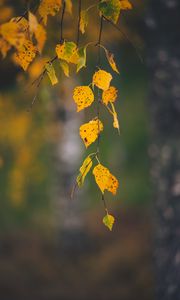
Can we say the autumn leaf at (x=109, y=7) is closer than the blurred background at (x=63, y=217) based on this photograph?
Yes

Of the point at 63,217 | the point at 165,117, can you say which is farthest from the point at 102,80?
the point at 63,217

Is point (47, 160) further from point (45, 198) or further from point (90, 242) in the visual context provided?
point (90, 242)

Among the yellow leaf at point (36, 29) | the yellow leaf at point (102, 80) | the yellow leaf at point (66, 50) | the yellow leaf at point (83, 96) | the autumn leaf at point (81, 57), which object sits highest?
the yellow leaf at point (36, 29)

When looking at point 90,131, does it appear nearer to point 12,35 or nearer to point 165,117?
point 12,35

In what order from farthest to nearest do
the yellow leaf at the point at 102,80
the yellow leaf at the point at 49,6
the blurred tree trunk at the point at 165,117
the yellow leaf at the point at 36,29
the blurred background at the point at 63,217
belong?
the blurred background at the point at 63,217, the blurred tree trunk at the point at 165,117, the yellow leaf at the point at 49,6, the yellow leaf at the point at 102,80, the yellow leaf at the point at 36,29

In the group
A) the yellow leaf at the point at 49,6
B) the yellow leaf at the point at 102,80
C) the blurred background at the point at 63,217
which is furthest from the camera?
the blurred background at the point at 63,217

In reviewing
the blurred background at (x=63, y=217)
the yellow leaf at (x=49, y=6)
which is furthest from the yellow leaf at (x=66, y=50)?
the blurred background at (x=63, y=217)

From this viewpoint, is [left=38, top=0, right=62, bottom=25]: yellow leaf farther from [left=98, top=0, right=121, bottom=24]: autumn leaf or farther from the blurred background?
the blurred background

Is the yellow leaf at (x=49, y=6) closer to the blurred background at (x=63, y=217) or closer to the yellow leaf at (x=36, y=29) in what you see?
the yellow leaf at (x=36, y=29)
